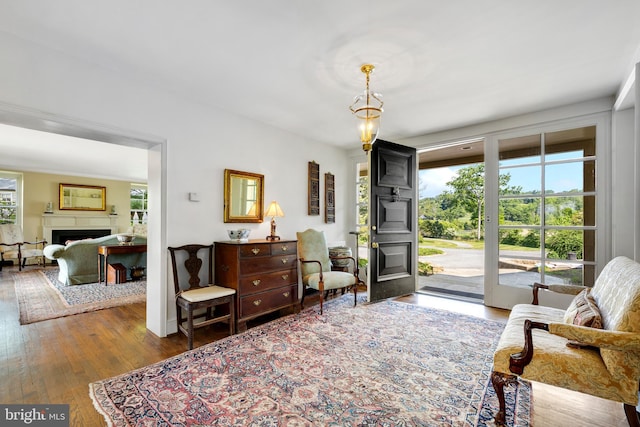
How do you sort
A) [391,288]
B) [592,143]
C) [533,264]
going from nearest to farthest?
[592,143]
[533,264]
[391,288]

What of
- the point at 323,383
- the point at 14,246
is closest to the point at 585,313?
the point at 323,383

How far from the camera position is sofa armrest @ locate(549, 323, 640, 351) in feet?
4.48

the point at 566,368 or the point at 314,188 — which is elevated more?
the point at 314,188

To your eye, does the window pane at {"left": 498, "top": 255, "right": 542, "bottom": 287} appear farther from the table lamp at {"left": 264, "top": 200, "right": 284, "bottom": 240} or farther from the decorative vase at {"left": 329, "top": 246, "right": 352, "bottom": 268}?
the table lamp at {"left": 264, "top": 200, "right": 284, "bottom": 240}

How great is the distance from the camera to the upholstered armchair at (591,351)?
1.41 m

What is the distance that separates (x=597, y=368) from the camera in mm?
1471

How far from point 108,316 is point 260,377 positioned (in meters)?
2.52

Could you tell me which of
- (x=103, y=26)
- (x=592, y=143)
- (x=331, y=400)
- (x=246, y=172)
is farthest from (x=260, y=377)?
(x=592, y=143)

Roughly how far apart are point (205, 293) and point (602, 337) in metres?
2.91

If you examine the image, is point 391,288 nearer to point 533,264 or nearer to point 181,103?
point 533,264

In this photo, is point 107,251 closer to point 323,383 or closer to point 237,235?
point 237,235

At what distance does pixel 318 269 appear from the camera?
13.4 feet

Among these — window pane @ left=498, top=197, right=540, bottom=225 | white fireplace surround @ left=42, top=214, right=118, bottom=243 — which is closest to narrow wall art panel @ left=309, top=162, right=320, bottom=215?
window pane @ left=498, top=197, right=540, bottom=225

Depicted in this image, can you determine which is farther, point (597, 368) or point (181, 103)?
point (181, 103)
